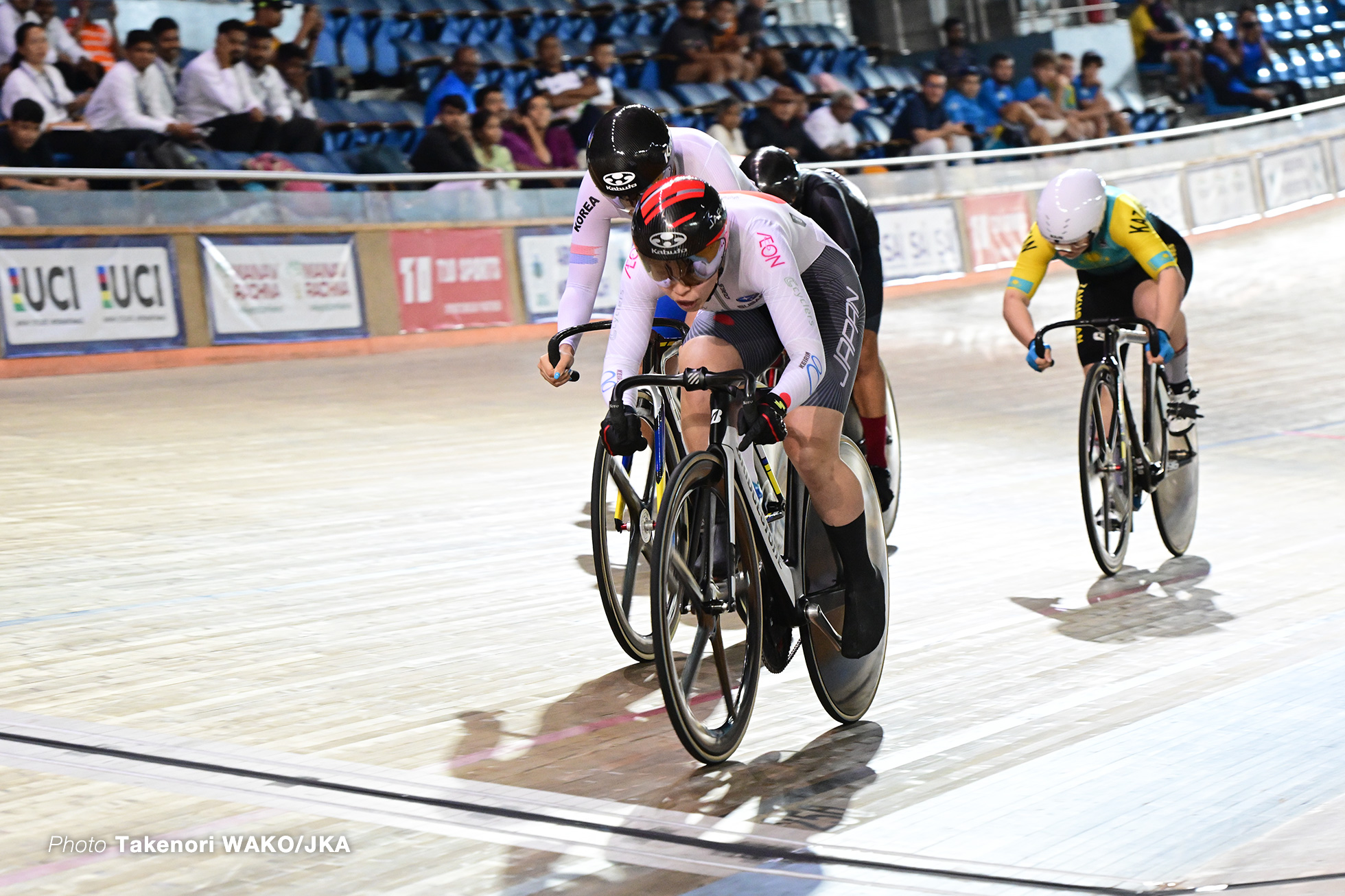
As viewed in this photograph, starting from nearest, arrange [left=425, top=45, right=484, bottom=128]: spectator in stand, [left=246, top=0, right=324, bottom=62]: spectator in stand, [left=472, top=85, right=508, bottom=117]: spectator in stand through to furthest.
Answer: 1. [left=246, top=0, right=324, bottom=62]: spectator in stand
2. [left=472, top=85, right=508, bottom=117]: spectator in stand
3. [left=425, top=45, right=484, bottom=128]: spectator in stand

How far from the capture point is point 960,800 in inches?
112

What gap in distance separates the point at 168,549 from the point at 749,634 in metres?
2.62

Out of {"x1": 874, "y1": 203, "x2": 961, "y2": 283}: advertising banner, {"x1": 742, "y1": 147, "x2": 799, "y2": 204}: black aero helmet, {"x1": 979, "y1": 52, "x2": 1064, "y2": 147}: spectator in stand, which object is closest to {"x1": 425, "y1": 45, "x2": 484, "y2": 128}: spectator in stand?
{"x1": 874, "y1": 203, "x2": 961, "y2": 283}: advertising banner

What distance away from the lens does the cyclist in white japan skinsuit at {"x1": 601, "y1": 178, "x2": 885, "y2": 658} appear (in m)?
2.95

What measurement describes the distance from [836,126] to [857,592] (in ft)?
40.2

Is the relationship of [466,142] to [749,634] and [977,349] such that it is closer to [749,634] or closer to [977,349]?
[977,349]

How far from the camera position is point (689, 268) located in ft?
9.76

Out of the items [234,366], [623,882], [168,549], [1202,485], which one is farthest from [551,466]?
[623,882]

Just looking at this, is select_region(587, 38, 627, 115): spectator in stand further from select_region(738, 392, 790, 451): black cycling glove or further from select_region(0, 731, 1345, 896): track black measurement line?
select_region(0, 731, 1345, 896): track black measurement line

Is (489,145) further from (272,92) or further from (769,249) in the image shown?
(769,249)

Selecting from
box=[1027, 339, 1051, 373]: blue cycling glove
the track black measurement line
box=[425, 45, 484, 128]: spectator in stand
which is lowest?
the track black measurement line

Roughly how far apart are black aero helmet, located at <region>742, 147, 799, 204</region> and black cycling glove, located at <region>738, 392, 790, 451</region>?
7.52 ft

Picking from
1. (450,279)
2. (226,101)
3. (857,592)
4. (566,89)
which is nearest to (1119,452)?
(857,592)

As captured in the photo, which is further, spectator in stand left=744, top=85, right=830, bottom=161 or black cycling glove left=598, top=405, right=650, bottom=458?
spectator in stand left=744, top=85, right=830, bottom=161
